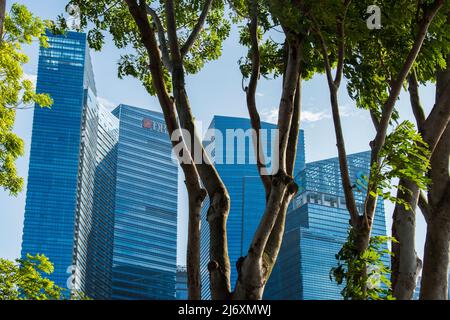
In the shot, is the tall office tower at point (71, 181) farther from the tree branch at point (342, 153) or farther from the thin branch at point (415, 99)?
the tree branch at point (342, 153)

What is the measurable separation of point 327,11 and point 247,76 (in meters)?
1.96

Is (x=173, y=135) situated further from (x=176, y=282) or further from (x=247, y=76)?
(x=176, y=282)

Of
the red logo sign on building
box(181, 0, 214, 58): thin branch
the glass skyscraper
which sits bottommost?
box(181, 0, 214, 58): thin branch

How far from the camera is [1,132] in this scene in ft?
37.4

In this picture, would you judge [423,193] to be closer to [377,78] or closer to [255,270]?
[377,78]

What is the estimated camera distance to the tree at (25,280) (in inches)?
375

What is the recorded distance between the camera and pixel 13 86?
1174 centimetres

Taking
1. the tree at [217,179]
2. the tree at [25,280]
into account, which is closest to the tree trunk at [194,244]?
the tree at [217,179]

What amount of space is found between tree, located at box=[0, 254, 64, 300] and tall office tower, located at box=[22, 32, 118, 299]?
10261cm

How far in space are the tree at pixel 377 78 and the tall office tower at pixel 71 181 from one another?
106686mm

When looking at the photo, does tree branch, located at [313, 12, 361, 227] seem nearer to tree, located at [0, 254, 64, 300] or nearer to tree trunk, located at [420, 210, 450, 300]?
tree trunk, located at [420, 210, 450, 300]

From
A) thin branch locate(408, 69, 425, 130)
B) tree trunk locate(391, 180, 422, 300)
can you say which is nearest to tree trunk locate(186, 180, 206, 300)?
tree trunk locate(391, 180, 422, 300)

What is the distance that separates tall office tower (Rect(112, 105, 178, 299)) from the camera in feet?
373

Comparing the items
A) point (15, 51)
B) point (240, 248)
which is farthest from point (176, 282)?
point (15, 51)
